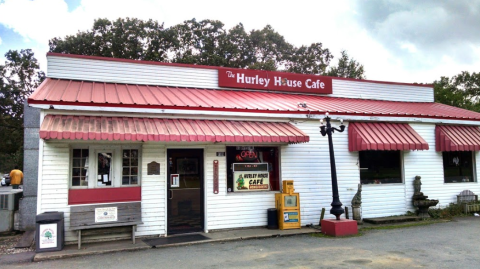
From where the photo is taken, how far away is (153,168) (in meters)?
9.38

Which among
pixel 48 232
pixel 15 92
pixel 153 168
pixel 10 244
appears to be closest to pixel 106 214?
pixel 48 232

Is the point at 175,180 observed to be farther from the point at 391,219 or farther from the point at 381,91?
the point at 381,91

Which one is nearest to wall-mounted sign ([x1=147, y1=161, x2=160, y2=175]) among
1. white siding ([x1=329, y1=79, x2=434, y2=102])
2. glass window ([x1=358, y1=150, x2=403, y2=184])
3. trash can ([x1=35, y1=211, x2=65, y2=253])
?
trash can ([x1=35, y1=211, x2=65, y2=253])

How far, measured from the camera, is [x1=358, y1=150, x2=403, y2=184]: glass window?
1190 centimetres

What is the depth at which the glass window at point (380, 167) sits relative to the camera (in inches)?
468

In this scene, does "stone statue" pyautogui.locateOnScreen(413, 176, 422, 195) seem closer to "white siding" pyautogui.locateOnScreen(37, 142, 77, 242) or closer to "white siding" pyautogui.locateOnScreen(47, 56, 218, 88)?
"white siding" pyautogui.locateOnScreen(47, 56, 218, 88)

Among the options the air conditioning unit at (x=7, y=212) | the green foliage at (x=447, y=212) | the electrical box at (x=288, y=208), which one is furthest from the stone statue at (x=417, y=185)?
the air conditioning unit at (x=7, y=212)

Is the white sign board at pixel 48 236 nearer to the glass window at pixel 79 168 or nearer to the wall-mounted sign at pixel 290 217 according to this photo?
the glass window at pixel 79 168

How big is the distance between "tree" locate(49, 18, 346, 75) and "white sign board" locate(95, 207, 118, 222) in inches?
849

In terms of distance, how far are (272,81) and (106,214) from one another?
7672mm

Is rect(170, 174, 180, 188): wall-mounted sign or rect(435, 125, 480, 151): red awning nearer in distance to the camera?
rect(170, 174, 180, 188): wall-mounted sign

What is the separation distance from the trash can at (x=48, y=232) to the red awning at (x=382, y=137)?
27.6 feet

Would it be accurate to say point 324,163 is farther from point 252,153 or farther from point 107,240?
point 107,240

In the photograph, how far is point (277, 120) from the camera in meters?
10.8
